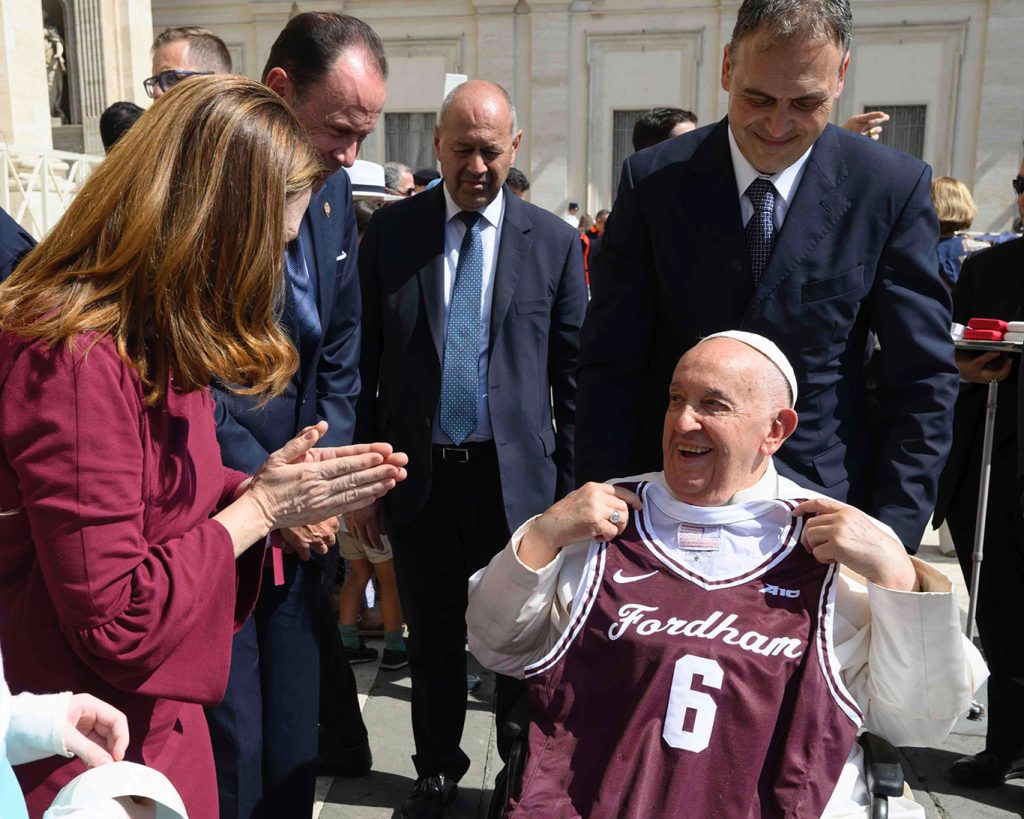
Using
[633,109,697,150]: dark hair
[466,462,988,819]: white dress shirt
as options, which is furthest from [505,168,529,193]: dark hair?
[466,462,988,819]: white dress shirt

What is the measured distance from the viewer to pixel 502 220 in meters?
3.24

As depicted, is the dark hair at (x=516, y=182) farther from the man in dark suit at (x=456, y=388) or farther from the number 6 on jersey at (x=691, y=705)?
the number 6 on jersey at (x=691, y=705)

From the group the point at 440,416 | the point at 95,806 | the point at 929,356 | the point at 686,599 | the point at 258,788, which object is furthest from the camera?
the point at 440,416

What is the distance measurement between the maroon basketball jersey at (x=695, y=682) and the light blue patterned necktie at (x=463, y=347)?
106cm

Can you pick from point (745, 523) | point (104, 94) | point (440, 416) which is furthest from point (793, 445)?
point (104, 94)

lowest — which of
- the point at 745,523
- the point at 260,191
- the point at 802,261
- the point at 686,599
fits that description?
the point at 686,599

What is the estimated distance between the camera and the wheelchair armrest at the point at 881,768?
6.19 feet

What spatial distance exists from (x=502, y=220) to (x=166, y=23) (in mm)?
25228

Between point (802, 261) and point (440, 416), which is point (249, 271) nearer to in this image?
point (802, 261)

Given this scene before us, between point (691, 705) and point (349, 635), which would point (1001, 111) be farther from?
point (691, 705)

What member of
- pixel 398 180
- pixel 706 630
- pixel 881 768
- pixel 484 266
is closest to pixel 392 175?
pixel 398 180

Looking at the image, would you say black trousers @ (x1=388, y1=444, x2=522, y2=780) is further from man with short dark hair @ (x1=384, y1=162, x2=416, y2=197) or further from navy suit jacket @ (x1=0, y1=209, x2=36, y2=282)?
man with short dark hair @ (x1=384, y1=162, x2=416, y2=197)

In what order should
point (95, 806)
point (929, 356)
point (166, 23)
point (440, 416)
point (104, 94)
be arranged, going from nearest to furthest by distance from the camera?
1. point (95, 806)
2. point (929, 356)
3. point (440, 416)
4. point (104, 94)
5. point (166, 23)

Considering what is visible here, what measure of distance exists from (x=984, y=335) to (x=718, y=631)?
198 centimetres
